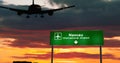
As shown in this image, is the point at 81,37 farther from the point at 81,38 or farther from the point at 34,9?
the point at 34,9

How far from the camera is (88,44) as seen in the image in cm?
6919

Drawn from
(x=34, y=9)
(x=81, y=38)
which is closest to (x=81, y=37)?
(x=81, y=38)

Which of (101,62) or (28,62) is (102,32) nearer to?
(101,62)

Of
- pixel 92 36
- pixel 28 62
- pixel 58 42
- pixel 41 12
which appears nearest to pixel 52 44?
pixel 58 42

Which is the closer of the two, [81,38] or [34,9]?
[81,38]

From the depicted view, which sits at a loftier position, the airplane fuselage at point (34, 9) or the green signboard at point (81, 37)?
the airplane fuselage at point (34, 9)

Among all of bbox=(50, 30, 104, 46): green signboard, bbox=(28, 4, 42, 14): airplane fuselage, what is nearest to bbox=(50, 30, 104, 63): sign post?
bbox=(50, 30, 104, 46): green signboard

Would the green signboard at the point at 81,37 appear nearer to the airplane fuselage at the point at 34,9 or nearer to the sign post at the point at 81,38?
the sign post at the point at 81,38

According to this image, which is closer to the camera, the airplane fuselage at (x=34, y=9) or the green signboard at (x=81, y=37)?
the green signboard at (x=81, y=37)

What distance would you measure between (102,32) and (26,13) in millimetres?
26433

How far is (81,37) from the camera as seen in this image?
6950cm

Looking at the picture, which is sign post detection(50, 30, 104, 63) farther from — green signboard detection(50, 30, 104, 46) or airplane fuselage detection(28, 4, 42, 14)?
airplane fuselage detection(28, 4, 42, 14)

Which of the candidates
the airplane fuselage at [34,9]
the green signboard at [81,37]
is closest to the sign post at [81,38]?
the green signboard at [81,37]

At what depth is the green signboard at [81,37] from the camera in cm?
6906
